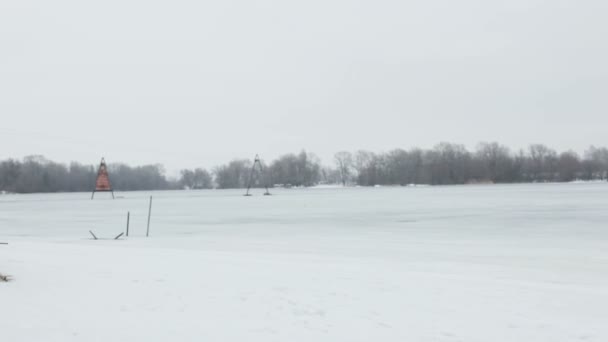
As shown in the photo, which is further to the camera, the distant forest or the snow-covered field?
the distant forest

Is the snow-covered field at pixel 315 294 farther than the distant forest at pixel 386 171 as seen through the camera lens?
No

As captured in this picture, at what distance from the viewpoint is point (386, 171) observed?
168 metres

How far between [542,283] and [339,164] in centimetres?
18573

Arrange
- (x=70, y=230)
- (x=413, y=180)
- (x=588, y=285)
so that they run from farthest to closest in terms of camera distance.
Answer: (x=413, y=180)
(x=70, y=230)
(x=588, y=285)

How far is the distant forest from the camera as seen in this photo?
140500mm

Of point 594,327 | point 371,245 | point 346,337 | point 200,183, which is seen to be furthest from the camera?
point 200,183

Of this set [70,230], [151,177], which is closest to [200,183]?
[151,177]

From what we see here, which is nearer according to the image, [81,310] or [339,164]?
[81,310]

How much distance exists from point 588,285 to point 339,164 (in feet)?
610

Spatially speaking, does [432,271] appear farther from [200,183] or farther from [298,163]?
[200,183]

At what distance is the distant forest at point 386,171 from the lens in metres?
140

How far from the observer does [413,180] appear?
15888cm

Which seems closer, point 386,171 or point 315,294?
point 315,294

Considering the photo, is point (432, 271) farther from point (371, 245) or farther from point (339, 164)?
point (339, 164)
